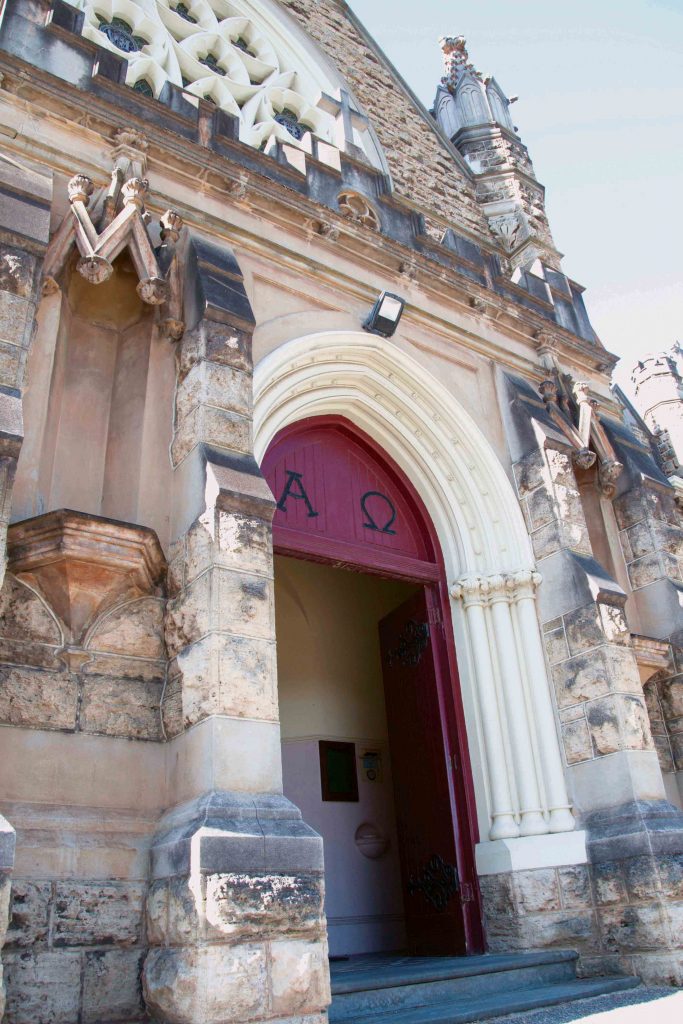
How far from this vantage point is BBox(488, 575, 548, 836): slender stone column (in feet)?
20.8

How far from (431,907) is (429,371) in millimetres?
4501

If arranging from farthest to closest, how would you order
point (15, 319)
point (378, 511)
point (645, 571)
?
point (645, 571), point (378, 511), point (15, 319)

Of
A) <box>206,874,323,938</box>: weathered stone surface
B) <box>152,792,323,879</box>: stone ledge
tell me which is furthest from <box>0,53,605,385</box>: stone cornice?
<box>206,874,323,938</box>: weathered stone surface

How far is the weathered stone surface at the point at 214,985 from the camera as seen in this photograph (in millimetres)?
3611

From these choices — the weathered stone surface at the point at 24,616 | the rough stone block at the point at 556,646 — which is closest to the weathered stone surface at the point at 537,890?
the rough stone block at the point at 556,646

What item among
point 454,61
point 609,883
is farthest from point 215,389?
point 454,61

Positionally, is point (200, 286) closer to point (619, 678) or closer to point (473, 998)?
point (619, 678)

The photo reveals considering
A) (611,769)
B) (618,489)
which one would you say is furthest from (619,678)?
(618,489)

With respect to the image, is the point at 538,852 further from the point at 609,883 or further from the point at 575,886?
the point at 609,883

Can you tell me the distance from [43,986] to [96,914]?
37 centimetres

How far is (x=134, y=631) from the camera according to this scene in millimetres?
4910

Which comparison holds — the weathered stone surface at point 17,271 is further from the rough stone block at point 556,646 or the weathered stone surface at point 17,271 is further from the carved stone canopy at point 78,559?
the rough stone block at point 556,646

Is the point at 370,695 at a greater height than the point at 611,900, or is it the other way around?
the point at 370,695

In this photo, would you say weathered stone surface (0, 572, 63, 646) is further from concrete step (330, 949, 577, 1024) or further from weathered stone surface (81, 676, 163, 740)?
concrete step (330, 949, 577, 1024)
